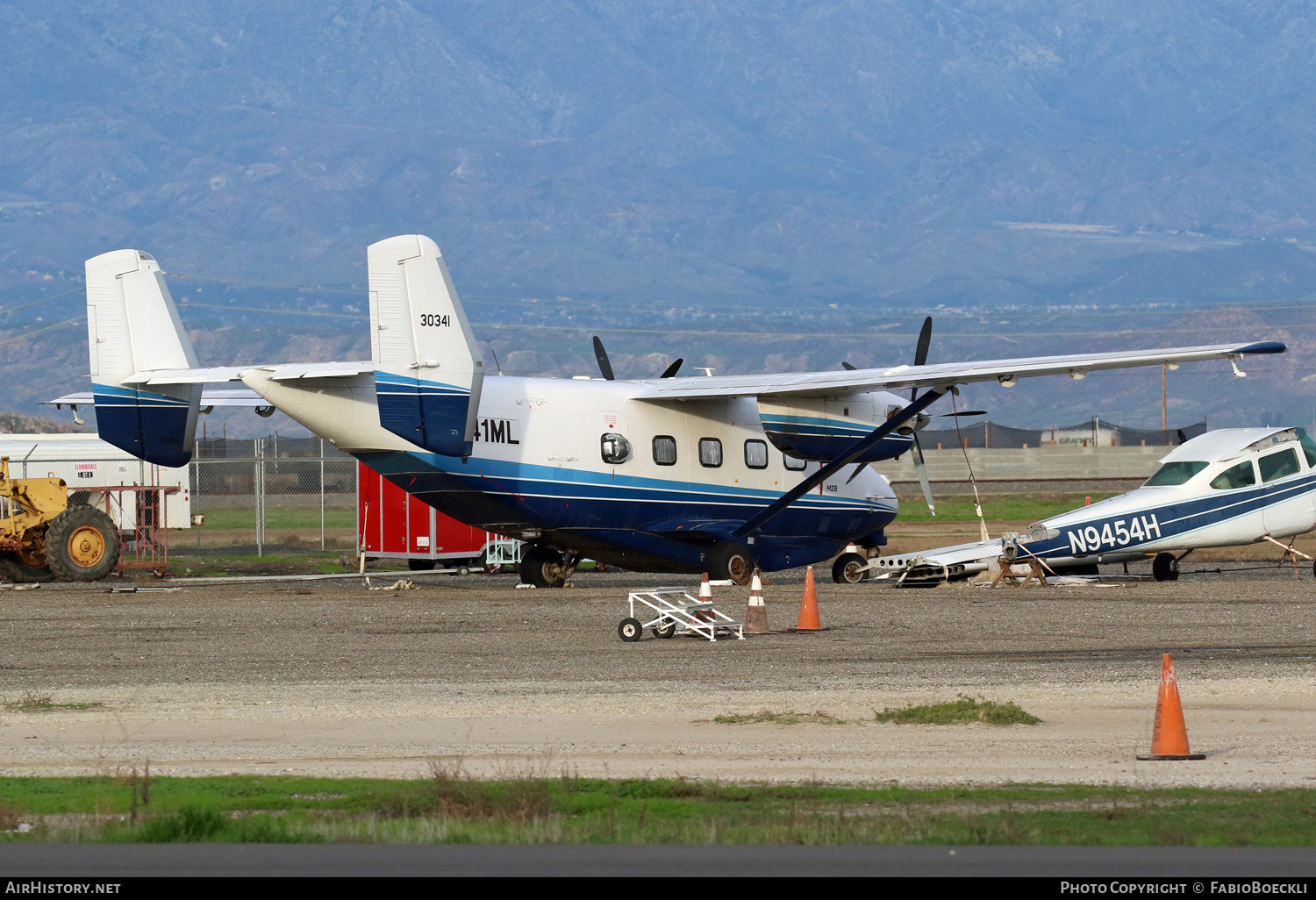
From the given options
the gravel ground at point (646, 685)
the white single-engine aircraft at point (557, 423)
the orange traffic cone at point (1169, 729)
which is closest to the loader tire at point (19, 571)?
the white single-engine aircraft at point (557, 423)

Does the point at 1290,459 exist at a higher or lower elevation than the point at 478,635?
higher

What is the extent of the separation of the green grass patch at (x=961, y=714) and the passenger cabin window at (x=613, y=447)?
14234 millimetres

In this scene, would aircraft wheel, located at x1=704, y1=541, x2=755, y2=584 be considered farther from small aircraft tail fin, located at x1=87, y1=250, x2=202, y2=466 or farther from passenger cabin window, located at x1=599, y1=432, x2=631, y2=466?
small aircraft tail fin, located at x1=87, y1=250, x2=202, y2=466

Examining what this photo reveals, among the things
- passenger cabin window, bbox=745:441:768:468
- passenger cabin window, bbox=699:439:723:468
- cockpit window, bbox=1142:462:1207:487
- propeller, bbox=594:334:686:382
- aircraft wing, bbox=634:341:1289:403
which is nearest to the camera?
aircraft wing, bbox=634:341:1289:403

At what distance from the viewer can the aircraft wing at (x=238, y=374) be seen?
2659cm

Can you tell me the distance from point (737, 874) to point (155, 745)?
702 cm

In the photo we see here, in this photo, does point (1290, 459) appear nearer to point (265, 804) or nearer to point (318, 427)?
point (318, 427)

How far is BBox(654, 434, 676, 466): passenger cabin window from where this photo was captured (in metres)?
29.9

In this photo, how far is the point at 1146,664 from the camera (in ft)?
61.4

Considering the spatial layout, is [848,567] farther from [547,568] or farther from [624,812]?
[624,812]

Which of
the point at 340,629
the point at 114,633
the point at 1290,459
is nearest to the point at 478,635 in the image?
the point at 340,629

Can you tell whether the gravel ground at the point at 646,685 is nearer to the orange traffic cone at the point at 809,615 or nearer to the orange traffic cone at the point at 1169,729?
the orange traffic cone at the point at 1169,729

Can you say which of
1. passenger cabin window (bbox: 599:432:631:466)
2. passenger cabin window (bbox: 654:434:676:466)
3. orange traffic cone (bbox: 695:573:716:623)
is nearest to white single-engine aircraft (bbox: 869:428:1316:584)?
passenger cabin window (bbox: 654:434:676:466)

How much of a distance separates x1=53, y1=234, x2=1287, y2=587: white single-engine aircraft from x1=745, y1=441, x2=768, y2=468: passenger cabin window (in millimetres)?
48
